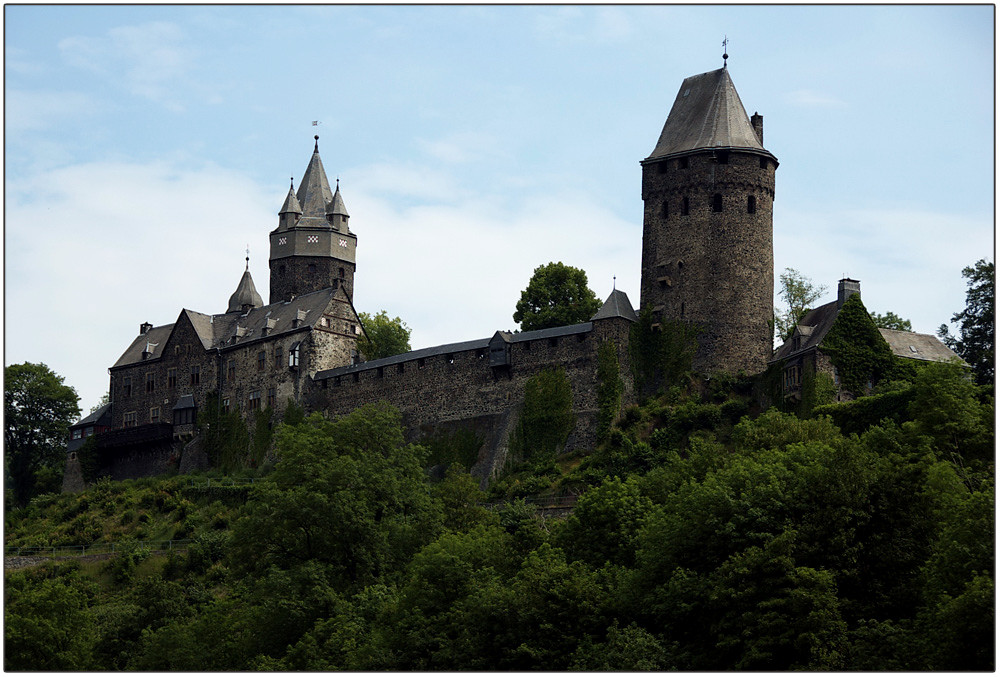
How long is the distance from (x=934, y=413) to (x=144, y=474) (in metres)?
39.4

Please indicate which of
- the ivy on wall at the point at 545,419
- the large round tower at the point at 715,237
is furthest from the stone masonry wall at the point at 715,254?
the ivy on wall at the point at 545,419

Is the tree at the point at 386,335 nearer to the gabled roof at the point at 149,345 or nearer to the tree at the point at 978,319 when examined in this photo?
the gabled roof at the point at 149,345

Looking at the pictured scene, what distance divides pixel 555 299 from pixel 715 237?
12185 millimetres

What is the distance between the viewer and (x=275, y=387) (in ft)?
236

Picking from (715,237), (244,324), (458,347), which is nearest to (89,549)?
(458,347)

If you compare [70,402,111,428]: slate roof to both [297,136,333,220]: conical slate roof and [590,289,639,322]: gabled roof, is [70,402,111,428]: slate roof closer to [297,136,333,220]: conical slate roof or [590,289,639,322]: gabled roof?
[297,136,333,220]: conical slate roof

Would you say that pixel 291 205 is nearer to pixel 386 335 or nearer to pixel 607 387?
pixel 386 335

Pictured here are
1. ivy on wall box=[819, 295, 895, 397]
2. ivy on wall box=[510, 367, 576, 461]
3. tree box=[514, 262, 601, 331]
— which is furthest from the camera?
tree box=[514, 262, 601, 331]

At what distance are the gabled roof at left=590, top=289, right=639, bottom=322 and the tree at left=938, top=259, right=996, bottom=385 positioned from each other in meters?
11.6

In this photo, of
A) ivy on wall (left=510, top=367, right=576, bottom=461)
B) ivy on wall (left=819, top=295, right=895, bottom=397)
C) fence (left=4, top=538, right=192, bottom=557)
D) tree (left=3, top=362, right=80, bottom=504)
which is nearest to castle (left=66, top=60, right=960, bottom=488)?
ivy on wall (left=510, top=367, right=576, bottom=461)

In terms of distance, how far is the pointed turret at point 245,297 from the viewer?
81062mm

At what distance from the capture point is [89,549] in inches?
2434

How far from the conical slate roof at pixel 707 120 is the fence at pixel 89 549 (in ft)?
74.7

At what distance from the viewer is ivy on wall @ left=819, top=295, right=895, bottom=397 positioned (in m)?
58.1
